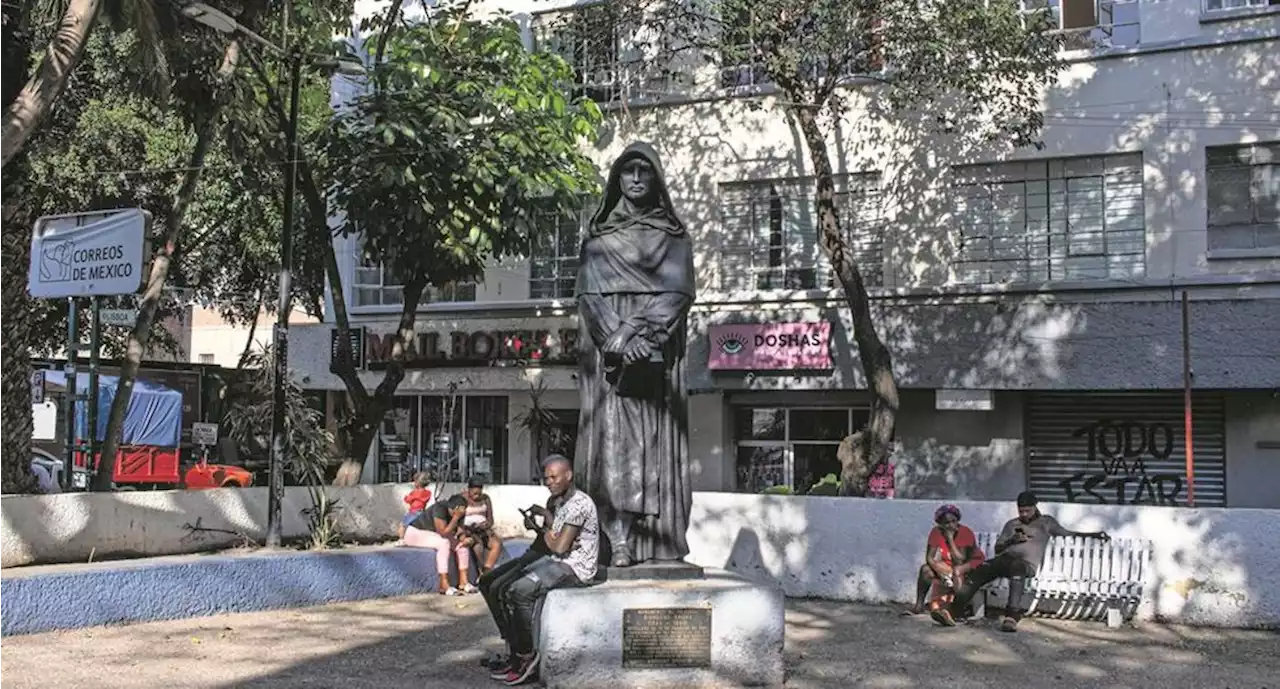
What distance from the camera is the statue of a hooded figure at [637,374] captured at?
7582 millimetres

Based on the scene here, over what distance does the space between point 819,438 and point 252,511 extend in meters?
10.5

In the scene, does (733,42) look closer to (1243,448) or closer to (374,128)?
(374,128)

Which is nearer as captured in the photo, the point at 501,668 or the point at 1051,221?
the point at 501,668

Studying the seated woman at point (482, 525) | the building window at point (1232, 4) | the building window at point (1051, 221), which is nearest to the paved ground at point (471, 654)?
the seated woman at point (482, 525)

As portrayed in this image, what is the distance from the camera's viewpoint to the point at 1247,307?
54.3 ft

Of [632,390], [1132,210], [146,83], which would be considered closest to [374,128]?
[146,83]

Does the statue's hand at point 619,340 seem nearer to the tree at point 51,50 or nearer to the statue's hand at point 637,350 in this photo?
the statue's hand at point 637,350

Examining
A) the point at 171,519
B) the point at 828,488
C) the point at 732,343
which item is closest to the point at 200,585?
the point at 171,519

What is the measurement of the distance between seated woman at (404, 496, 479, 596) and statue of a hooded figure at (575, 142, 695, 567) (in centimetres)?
488

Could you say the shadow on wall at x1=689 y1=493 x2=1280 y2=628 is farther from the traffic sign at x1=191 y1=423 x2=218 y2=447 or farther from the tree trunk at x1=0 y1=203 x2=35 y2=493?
the traffic sign at x1=191 y1=423 x2=218 y2=447

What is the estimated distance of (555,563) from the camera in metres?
7.31

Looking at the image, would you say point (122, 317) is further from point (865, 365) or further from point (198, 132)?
point (865, 365)

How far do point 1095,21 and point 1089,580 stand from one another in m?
10.8

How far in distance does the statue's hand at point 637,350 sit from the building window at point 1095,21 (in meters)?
13.0
